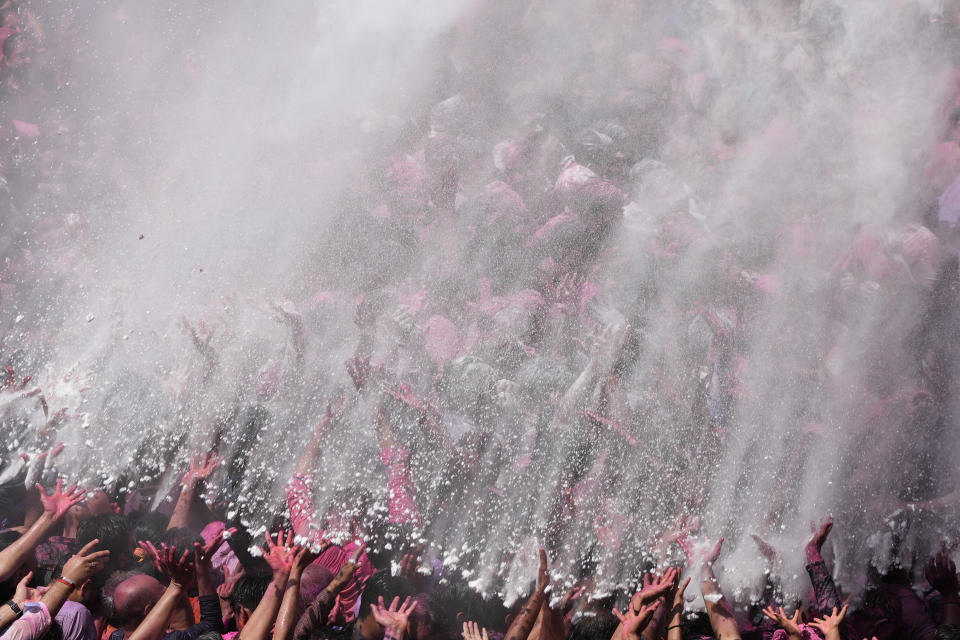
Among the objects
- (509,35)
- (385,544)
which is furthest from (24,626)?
(509,35)

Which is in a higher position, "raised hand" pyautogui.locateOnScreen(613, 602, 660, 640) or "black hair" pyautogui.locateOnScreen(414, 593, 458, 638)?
"raised hand" pyautogui.locateOnScreen(613, 602, 660, 640)

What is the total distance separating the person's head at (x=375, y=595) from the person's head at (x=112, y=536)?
4.11 feet

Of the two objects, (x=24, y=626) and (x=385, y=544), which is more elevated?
(x=385, y=544)

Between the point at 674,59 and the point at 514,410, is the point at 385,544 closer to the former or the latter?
the point at 514,410

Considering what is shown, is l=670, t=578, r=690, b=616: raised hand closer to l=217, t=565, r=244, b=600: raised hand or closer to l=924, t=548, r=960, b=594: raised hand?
l=924, t=548, r=960, b=594: raised hand

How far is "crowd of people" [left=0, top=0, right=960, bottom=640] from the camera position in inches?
149

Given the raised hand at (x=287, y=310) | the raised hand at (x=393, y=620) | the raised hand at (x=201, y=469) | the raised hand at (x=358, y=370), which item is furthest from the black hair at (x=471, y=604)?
the raised hand at (x=287, y=310)

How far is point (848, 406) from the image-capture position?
12.6ft

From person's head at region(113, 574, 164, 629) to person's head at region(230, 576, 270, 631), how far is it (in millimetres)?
298

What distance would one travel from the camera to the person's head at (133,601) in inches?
98.2

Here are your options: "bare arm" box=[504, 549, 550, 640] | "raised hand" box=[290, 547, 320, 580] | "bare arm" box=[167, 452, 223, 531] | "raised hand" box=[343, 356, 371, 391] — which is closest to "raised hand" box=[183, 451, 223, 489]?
"bare arm" box=[167, 452, 223, 531]

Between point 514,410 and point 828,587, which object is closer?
point 828,587

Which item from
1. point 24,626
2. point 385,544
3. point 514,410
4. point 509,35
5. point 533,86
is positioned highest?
point 509,35

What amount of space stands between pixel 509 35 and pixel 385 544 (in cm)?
372
